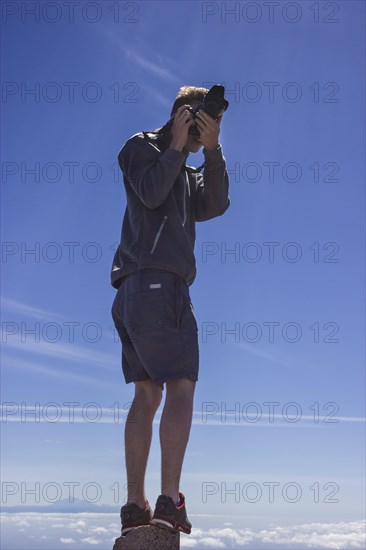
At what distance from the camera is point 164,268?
507 cm

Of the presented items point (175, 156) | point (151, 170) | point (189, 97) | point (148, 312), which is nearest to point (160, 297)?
point (148, 312)

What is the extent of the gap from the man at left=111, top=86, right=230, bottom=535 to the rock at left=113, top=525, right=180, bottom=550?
0.06m

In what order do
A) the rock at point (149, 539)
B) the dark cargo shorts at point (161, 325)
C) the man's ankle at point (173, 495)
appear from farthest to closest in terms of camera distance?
the dark cargo shorts at point (161, 325) < the man's ankle at point (173, 495) < the rock at point (149, 539)

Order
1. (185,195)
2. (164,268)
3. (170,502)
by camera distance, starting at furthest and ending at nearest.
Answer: (185,195)
(164,268)
(170,502)

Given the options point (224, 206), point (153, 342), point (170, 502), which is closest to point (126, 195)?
point (224, 206)

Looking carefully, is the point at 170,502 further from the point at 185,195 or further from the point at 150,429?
the point at 185,195

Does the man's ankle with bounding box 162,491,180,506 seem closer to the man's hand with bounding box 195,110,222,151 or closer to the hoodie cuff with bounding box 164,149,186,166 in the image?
the hoodie cuff with bounding box 164,149,186,166

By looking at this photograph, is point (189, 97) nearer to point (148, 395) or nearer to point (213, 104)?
point (213, 104)

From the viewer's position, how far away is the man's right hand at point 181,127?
5.24 metres

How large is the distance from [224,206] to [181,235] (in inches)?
24.4

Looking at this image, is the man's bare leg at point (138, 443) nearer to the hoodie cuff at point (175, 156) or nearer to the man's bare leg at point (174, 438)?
the man's bare leg at point (174, 438)

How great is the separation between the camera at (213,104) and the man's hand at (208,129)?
0.17 feet

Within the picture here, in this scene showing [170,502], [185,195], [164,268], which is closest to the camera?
[170,502]

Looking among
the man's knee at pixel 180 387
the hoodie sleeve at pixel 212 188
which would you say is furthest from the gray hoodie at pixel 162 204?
the man's knee at pixel 180 387
